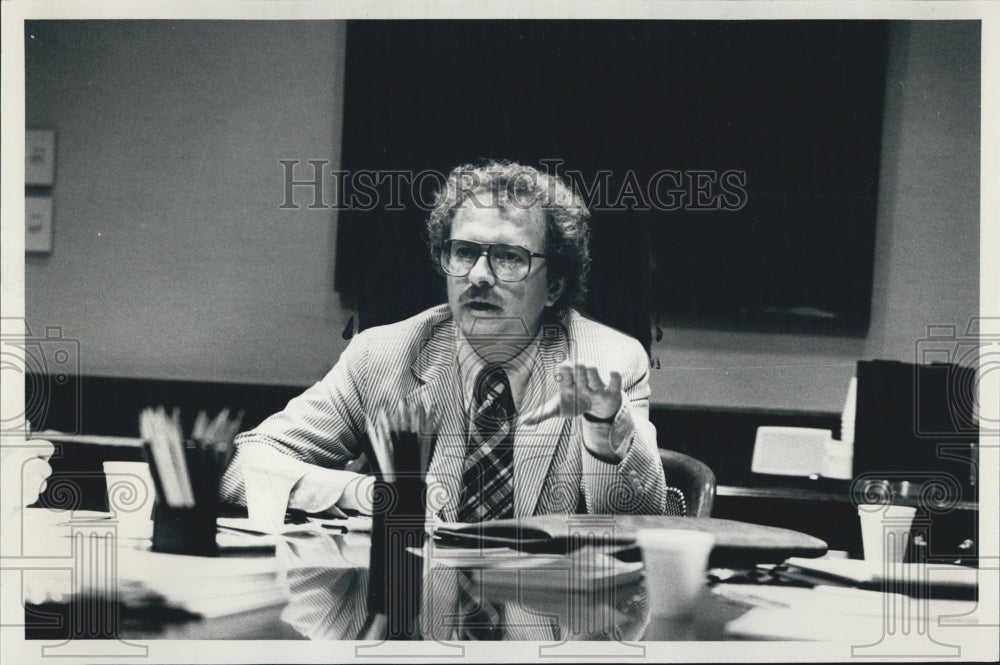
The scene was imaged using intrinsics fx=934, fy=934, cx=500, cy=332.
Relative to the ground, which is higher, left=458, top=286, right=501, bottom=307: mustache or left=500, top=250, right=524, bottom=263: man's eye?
left=500, top=250, right=524, bottom=263: man's eye

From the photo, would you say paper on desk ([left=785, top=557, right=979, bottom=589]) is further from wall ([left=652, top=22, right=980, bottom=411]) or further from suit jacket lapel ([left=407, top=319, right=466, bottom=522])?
suit jacket lapel ([left=407, top=319, right=466, bottom=522])

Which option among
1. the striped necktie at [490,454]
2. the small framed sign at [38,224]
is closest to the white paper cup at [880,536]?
the striped necktie at [490,454]

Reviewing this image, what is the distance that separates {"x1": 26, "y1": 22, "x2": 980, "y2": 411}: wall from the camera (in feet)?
11.6

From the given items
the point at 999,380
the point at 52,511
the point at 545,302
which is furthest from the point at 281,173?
the point at 999,380

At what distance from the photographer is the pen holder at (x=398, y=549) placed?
3.47m

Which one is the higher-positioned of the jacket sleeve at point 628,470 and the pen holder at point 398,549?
the jacket sleeve at point 628,470

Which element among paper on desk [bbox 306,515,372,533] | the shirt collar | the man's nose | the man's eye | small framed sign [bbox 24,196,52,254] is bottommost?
paper on desk [bbox 306,515,372,533]

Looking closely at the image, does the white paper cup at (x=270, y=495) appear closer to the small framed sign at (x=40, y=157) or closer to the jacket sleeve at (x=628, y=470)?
the jacket sleeve at (x=628, y=470)

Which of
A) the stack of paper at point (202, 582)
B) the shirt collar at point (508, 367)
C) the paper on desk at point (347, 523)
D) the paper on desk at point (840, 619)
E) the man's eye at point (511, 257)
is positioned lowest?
the paper on desk at point (840, 619)

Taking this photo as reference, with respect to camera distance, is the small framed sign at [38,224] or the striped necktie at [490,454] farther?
the small framed sign at [38,224]

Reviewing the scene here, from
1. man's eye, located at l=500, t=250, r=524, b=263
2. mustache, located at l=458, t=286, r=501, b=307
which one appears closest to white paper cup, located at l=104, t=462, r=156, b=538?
mustache, located at l=458, t=286, r=501, b=307

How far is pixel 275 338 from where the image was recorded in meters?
3.54

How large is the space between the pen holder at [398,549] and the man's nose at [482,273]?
0.77 metres

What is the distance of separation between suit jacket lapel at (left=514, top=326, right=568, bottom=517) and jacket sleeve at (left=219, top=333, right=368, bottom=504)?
0.61m
